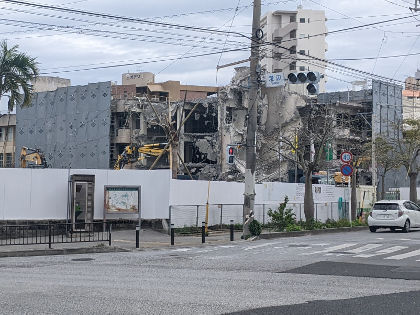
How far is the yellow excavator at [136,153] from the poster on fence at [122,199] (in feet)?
87.3

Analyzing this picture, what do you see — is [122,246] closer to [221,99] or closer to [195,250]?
[195,250]

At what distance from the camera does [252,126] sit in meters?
27.7

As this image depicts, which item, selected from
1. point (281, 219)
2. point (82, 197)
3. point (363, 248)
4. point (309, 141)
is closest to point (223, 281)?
point (363, 248)

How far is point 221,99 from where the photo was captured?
62.0m

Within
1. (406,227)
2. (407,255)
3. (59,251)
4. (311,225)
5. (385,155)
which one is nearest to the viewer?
(407,255)

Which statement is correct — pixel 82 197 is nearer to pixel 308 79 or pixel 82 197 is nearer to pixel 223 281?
pixel 308 79

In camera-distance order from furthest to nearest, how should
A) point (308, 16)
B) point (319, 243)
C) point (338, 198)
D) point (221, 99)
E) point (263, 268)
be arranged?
point (308, 16)
point (221, 99)
point (338, 198)
point (319, 243)
point (263, 268)

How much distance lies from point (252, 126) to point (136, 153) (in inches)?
1447

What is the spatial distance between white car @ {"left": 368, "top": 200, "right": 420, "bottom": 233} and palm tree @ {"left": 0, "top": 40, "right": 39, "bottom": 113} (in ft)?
58.4

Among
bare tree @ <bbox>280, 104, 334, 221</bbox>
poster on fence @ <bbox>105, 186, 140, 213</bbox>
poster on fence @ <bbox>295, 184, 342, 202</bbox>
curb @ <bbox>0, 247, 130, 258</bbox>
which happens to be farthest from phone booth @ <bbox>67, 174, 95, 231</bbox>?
poster on fence @ <bbox>295, 184, 342, 202</bbox>

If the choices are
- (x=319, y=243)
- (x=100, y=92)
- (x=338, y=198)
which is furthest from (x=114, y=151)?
(x=319, y=243)

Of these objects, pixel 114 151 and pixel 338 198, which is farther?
pixel 114 151

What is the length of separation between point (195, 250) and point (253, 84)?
860 centimetres

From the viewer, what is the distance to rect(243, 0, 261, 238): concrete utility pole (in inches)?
1081
